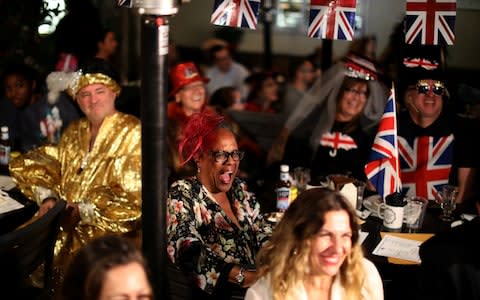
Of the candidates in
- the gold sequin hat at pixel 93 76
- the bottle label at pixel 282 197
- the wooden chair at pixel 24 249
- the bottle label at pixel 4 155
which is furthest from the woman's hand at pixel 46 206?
the bottle label at pixel 282 197

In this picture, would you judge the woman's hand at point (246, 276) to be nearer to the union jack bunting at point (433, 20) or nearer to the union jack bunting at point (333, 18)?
the union jack bunting at point (333, 18)

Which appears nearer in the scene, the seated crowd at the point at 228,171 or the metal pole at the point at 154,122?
the metal pole at the point at 154,122

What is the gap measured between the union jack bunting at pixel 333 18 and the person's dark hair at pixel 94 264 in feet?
8.23

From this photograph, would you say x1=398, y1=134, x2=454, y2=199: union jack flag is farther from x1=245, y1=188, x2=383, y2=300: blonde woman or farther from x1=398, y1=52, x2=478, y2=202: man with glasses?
x1=245, y1=188, x2=383, y2=300: blonde woman

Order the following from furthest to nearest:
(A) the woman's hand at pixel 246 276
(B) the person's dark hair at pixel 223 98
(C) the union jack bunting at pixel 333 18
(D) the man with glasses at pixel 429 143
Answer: (B) the person's dark hair at pixel 223 98 < (D) the man with glasses at pixel 429 143 < (C) the union jack bunting at pixel 333 18 < (A) the woman's hand at pixel 246 276

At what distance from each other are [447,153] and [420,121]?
0.93 ft

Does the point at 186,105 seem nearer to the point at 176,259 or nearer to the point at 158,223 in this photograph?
the point at 176,259

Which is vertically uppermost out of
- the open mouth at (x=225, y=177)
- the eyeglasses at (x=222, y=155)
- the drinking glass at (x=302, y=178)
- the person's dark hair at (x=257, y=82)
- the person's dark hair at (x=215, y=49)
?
the person's dark hair at (x=215, y=49)

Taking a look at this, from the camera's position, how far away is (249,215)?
4195 millimetres

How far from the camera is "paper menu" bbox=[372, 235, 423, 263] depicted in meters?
4.04

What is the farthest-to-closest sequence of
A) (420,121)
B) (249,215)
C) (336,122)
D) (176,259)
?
(336,122) → (420,121) → (249,215) → (176,259)

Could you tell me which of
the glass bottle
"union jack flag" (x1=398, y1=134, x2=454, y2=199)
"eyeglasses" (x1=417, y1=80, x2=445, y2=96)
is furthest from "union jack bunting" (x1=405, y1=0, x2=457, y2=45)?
the glass bottle

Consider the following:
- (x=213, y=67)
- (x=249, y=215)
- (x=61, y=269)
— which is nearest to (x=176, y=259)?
(x=249, y=215)

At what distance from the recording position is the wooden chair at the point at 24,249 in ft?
12.1
